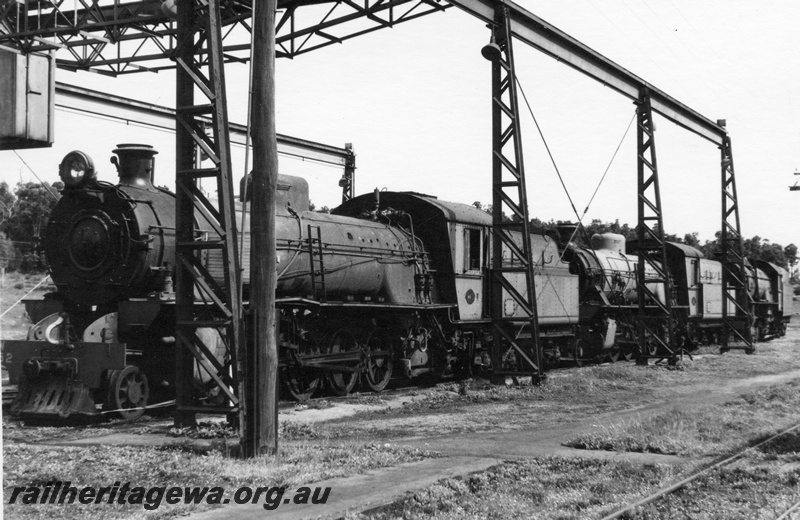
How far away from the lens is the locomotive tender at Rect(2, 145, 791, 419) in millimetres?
11500

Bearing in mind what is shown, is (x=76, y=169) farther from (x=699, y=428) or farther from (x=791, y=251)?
(x=791, y=251)

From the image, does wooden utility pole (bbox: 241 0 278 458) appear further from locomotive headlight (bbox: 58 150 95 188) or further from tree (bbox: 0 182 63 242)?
tree (bbox: 0 182 63 242)

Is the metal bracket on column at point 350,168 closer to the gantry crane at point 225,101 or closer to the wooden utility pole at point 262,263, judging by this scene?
the gantry crane at point 225,101

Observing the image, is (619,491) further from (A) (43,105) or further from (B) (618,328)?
(B) (618,328)

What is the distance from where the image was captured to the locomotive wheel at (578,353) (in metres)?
23.3

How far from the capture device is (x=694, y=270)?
2978 cm

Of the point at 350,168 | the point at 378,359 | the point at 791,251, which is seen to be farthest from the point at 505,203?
the point at 791,251

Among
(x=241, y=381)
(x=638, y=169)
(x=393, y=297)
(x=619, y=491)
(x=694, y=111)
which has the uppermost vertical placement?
(x=694, y=111)

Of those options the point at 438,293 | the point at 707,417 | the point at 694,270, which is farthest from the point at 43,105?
the point at 694,270

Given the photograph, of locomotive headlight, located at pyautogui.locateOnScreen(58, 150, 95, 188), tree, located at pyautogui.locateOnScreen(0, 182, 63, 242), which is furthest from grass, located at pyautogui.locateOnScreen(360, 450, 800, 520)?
tree, located at pyautogui.locateOnScreen(0, 182, 63, 242)

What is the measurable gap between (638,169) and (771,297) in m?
20.9

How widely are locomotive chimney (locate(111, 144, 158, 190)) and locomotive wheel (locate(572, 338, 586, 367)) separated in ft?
46.7

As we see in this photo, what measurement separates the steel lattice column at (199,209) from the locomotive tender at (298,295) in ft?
4.14

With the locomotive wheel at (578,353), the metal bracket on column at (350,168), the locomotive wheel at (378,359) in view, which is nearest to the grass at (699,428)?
the locomotive wheel at (378,359)
